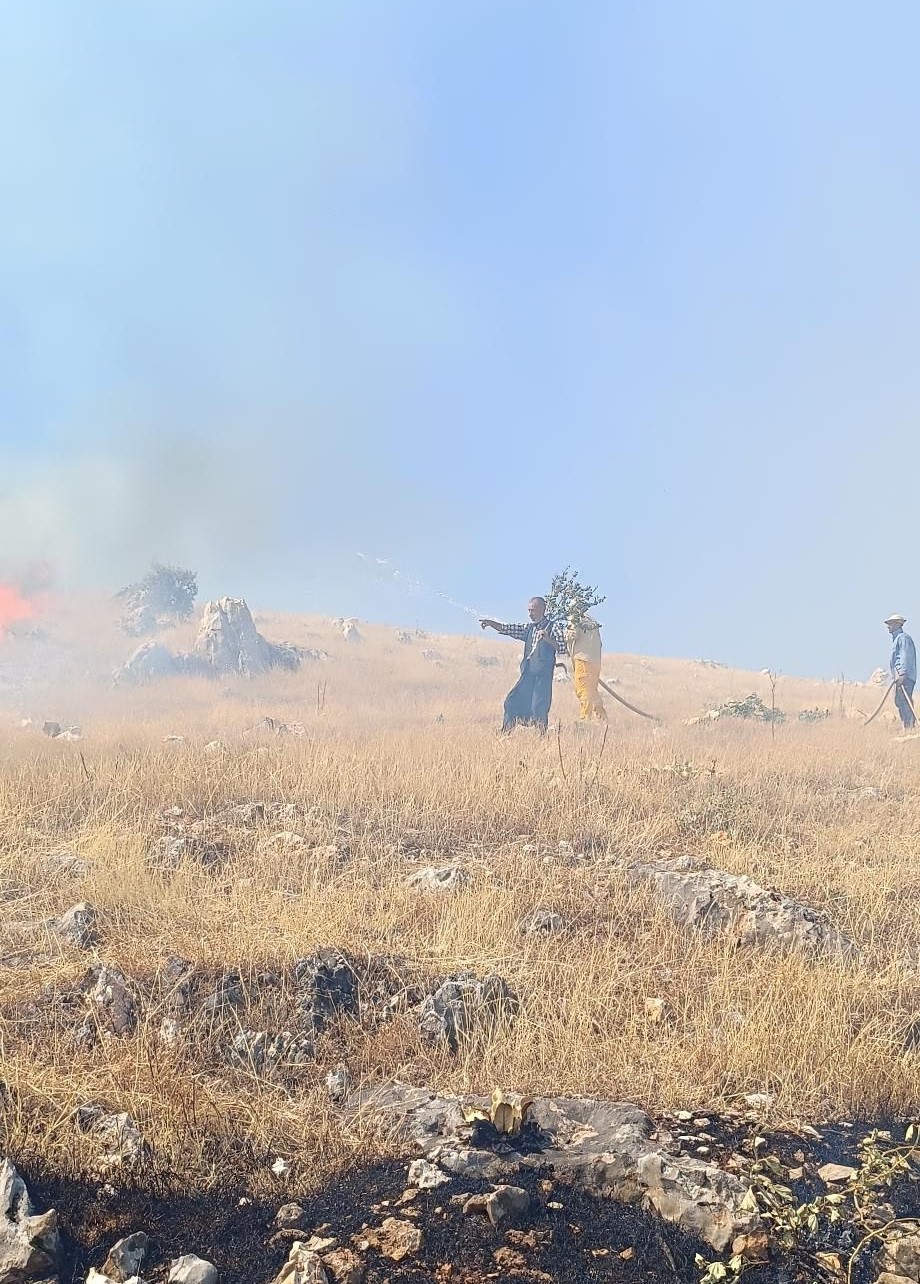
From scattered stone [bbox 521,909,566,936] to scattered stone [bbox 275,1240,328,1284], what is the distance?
2.46 m

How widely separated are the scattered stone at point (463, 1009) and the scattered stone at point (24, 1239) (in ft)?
5.33

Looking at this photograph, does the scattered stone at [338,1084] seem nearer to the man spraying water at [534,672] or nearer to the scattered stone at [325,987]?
the scattered stone at [325,987]

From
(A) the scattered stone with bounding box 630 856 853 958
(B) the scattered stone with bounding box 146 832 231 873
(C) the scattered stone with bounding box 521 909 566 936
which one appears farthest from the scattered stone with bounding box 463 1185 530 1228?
(B) the scattered stone with bounding box 146 832 231 873

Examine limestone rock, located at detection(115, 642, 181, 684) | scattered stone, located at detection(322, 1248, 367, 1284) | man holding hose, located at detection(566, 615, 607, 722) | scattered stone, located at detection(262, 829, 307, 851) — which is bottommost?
scattered stone, located at detection(322, 1248, 367, 1284)

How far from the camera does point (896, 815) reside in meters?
7.59

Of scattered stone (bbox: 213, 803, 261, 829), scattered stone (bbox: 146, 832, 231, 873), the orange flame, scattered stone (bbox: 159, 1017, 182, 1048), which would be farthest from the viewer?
the orange flame

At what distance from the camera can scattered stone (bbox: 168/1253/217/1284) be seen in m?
2.28

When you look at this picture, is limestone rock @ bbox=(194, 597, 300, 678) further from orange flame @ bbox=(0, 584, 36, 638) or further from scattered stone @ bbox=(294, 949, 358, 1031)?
scattered stone @ bbox=(294, 949, 358, 1031)

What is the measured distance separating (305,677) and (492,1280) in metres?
19.7

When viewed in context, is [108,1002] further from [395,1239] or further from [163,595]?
[163,595]

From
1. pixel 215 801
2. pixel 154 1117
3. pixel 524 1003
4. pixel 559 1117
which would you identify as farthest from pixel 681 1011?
pixel 215 801

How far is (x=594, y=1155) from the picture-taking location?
281 cm

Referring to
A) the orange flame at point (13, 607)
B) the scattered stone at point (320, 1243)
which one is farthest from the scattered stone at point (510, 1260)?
the orange flame at point (13, 607)

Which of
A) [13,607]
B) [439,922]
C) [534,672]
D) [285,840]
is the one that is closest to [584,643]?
[534,672]
